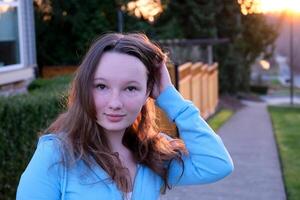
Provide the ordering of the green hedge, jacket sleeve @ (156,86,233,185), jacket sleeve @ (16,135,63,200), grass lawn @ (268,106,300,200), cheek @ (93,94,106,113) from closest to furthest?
jacket sleeve @ (16,135,63,200), cheek @ (93,94,106,113), jacket sleeve @ (156,86,233,185), the green hedge, grass lawn @ (268,106,300,200)

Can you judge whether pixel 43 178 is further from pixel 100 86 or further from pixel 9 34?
pixel 9 34

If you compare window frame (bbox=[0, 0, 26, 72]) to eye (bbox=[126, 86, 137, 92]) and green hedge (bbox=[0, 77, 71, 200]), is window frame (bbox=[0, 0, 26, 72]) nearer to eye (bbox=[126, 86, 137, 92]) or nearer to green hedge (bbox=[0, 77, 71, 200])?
green hedge (bbox=[0, 77, 71, 200])

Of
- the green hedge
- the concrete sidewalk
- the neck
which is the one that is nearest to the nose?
the neck

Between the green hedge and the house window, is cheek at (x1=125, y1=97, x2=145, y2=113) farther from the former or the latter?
the house window

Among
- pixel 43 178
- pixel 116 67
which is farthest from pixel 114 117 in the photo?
pixel 43 178

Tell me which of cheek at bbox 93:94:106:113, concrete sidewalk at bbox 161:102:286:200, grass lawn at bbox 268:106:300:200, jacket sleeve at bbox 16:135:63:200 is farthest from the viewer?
grass lawn at bbox 268:106:300:200

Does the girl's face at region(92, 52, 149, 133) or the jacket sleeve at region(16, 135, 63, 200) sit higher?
the girl's face at region(92, 52, 149, 133)

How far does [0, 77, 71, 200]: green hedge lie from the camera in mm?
5230

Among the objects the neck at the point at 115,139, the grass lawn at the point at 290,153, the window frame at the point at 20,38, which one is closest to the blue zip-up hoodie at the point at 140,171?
the neck at the point at 115,139

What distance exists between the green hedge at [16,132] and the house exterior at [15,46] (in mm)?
3641

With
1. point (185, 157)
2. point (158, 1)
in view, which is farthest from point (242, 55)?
point (185, 157)

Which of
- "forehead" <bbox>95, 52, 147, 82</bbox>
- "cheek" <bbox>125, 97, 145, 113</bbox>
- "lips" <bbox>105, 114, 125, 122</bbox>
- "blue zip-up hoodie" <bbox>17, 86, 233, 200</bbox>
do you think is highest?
"forehead" <bbox>95, 52, 147, 82</bbox>

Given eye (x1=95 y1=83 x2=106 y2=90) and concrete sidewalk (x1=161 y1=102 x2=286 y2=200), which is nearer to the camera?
eye (x1=95 y1=83 x2=106 y2=90)

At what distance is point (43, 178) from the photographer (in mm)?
1796
